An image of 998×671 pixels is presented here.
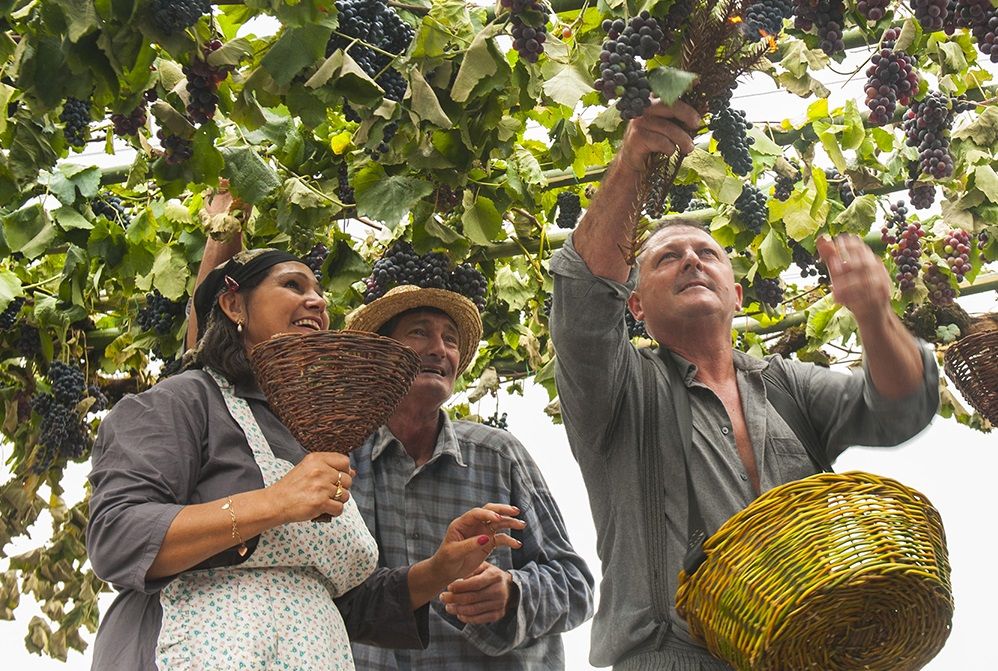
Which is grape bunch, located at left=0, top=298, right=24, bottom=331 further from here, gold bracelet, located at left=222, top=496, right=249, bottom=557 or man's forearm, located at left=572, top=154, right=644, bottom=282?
man's forearm, located at left=572, top=154, right=644, bottom=282

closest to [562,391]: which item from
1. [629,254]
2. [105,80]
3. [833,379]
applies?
[629,254]

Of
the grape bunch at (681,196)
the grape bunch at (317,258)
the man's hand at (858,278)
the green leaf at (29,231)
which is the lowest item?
the grape bunch at (317,258)

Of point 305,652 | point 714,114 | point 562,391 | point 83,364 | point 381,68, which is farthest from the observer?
point 83,364

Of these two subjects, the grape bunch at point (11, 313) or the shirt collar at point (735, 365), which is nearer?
the shirt collar at point (735, 365)

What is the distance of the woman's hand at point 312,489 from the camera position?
2242mm

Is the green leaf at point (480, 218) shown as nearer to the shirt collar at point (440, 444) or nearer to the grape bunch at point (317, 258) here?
the shirt collar at point (440, 444)

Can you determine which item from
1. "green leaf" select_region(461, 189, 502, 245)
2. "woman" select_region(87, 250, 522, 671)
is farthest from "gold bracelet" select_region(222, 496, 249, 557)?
"green leaf" select_region(461, 189, 502, 245)

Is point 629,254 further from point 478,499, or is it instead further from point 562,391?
point 478,499

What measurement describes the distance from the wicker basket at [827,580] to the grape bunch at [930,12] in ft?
3.30

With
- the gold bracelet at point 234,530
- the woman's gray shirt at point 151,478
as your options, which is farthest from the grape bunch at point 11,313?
the gold bracelet at point 234,530

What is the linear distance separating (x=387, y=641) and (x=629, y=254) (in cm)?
102

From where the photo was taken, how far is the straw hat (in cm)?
363

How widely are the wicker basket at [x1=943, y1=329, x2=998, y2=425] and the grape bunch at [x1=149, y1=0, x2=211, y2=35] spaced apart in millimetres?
1664

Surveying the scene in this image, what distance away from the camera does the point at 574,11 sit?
3.00m
